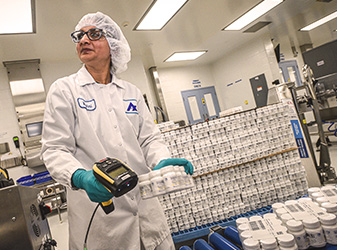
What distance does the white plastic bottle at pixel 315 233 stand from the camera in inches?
45.9

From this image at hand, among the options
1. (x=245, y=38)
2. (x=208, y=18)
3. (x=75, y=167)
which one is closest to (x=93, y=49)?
(x=75, y=167)

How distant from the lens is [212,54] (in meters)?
8.23

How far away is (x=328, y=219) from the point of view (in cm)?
119

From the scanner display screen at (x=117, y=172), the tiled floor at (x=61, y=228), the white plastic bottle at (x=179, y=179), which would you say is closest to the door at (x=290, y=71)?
the tiled floor at (x=61, y=228)

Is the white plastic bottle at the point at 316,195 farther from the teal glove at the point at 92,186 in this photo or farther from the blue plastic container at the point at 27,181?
the blue plastic container at the point at 27,181

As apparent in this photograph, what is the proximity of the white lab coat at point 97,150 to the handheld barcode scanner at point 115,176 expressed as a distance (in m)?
0.22

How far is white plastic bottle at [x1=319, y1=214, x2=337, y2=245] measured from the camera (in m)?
1.16

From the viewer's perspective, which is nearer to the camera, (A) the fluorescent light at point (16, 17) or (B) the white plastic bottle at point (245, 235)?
(B) the white plastic bottle at point (245, 235)

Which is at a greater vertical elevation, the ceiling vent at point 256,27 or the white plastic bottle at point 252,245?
the ceiling vent at point 256,27

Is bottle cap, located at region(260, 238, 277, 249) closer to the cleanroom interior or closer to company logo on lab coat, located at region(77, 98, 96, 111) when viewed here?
company logo on lab coat, located at region(77, 98, 96, 111)

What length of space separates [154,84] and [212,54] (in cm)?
238

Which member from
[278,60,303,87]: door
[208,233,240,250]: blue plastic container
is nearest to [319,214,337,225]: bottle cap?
[208,233,240,250]: blue plastic container

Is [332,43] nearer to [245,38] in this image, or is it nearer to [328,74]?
[328,74]

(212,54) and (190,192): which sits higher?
(212,54)
